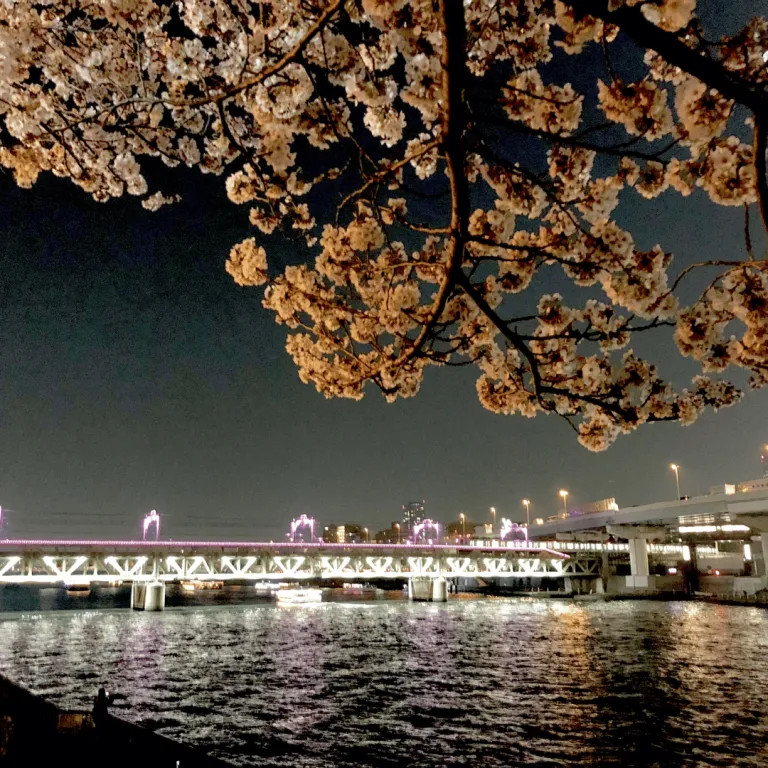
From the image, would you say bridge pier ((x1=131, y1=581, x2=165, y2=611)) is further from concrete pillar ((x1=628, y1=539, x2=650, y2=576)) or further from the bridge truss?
concrete pillar ((x1=628, y1=539, x2=650, y2=576))

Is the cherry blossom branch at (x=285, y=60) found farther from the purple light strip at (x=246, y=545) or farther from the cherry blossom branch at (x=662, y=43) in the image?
the purple light strip at (x=246, y=545)

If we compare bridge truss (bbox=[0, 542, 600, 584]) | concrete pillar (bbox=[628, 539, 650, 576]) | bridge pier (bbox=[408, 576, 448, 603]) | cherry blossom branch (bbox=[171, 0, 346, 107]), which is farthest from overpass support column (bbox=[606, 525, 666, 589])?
cherry blossom branch (bbox=[171, 0, 346, 107])

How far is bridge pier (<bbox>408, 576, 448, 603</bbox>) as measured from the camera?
3760 inches

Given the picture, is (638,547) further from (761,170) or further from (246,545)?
(761,170)

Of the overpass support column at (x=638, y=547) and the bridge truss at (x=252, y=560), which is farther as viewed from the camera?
the overpass support column at (x=638, y=547)

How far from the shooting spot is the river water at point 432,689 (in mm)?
17422

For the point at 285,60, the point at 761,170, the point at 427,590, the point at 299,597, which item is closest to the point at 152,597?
the point at 299,597

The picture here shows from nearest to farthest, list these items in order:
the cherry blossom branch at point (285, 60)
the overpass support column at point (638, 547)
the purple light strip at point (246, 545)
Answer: the cherry blossom branch at point (285, 60) → the purple light strip at point (246, 545) → the overpass support column at point (638, 547)

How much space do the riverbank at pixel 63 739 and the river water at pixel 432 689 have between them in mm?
8507

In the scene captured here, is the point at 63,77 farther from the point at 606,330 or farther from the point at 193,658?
the point at 193,658

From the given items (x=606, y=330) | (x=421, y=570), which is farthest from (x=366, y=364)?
(x=421, y=570)

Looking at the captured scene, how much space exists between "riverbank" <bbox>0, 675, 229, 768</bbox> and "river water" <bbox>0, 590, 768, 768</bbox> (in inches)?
335

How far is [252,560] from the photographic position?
85.7m

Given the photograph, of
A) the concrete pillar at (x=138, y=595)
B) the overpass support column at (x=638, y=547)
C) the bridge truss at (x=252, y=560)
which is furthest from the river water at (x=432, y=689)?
the overpass support column at (x=638, y=547)
